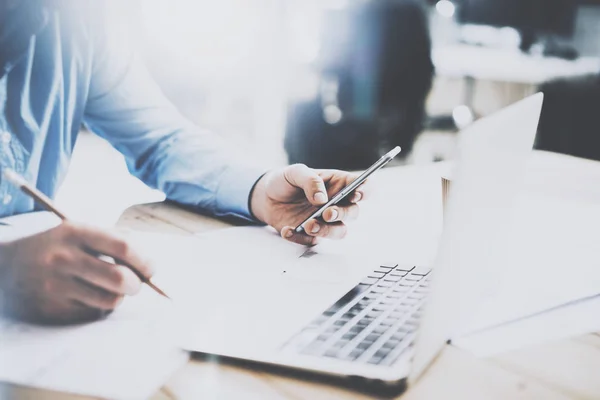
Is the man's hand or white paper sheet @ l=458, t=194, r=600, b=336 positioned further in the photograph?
the man's hand

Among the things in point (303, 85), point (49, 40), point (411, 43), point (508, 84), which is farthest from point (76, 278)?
point (508, 84)

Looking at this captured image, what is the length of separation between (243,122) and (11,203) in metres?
3.64

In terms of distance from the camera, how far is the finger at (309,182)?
0.78m

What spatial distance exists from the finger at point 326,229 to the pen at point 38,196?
0.24m

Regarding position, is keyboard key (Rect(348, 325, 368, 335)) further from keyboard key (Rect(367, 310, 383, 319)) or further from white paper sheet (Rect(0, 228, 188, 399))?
white paper sheet (Rect(0, 228, 188, 399))

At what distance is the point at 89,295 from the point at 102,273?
0.08 ft

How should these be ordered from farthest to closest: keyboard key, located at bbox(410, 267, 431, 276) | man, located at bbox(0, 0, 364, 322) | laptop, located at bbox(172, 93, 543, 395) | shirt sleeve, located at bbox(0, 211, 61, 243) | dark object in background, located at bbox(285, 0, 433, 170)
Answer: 1. dark object in background, located at bbox(285, 0, 433, 170)
2. shirt sleeve, located at bbox(0, 211, 61, 243)
3. keyboard key, located at bbox(410, 267, 431, 276)
4. man, located at bbox(0, 0, 364, 322)
5. laptop, located at bbox(172, 93, 543, 395)

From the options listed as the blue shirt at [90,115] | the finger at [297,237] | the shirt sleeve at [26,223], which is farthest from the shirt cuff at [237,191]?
the shirt sleeve at [26,223]

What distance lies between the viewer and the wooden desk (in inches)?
16.7

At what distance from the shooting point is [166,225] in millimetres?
849

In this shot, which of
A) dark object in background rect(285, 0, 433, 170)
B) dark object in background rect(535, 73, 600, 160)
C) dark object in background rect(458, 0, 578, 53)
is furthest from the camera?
dark object in background rect(458, 0, 578, 53)

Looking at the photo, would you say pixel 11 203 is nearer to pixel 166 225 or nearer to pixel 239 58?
pixel 166 225

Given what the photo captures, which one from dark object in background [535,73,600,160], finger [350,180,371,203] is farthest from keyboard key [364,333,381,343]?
dark object in background [535,73,600,160]

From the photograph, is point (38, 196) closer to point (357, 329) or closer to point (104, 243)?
point (104, 243)
